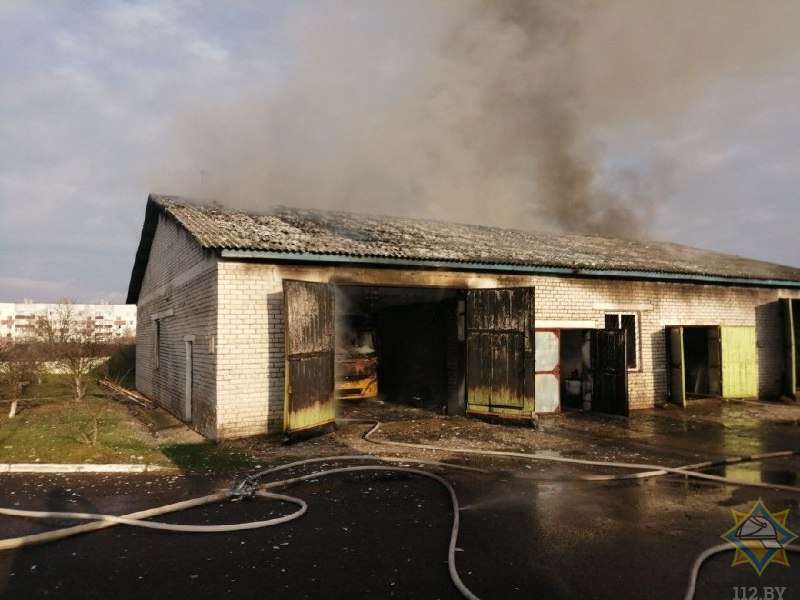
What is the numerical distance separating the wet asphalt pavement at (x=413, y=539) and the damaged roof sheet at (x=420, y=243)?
4.24 m

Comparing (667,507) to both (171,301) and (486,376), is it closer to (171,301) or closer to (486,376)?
(486,376)

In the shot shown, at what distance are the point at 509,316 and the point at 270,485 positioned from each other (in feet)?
19.5

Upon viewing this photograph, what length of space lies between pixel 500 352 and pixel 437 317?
301cm

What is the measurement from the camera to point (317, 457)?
23.5 feet

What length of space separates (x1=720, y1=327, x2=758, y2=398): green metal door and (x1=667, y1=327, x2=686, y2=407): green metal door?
162cm

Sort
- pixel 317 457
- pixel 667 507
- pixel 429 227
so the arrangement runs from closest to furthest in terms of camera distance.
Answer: pixel 667 507
pixel 317 457
pixel 429 227

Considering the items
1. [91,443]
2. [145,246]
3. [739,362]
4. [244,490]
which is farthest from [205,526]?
[739,362]

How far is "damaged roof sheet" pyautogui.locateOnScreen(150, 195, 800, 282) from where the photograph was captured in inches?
364

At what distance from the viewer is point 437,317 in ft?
42.4

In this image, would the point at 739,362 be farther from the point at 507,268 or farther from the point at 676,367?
the point at 507,268

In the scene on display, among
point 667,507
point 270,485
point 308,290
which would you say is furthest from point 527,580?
point 308,290

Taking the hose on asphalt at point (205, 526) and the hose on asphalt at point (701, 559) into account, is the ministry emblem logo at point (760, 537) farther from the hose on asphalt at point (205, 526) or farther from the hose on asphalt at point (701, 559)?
the hose on asphalt at point (205, 526)

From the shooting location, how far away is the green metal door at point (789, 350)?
544 inches

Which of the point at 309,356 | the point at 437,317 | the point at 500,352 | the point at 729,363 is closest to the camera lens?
the point at 309,356
